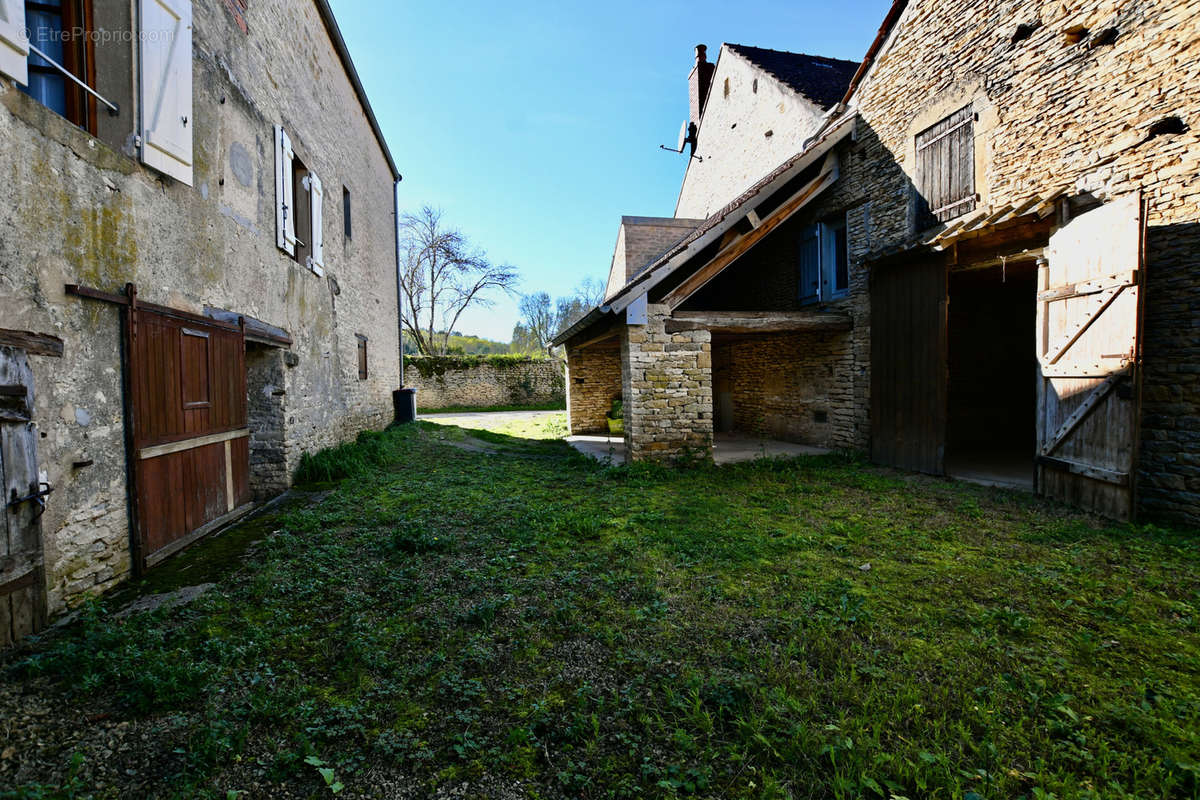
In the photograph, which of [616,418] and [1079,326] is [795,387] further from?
[1079,326]

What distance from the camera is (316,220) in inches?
294

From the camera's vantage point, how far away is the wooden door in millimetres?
2691

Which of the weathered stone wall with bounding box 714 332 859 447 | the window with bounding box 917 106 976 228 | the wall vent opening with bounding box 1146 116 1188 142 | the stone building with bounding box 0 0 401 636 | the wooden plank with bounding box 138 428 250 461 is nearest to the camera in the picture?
the stone building with bounding box 0 0 401 636

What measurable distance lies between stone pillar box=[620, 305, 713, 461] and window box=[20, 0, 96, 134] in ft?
18.3

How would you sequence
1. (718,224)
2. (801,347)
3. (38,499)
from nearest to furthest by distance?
1. (38,499)
2. (718,224)
3. (801,347)

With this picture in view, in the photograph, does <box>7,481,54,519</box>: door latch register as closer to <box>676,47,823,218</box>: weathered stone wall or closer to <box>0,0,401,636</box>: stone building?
<box>0,0,401,636</box>: stone building

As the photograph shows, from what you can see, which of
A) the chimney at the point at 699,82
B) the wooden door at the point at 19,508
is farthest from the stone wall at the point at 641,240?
the wooden door at the point at 19,508

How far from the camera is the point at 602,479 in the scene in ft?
23.3

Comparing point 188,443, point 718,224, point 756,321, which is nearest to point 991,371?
point 756,321

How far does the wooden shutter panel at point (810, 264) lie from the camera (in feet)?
29.4

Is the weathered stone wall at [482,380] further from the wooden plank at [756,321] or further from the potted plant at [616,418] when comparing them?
the wooden plank at [756,321]

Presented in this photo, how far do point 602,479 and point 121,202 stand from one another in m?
5.49

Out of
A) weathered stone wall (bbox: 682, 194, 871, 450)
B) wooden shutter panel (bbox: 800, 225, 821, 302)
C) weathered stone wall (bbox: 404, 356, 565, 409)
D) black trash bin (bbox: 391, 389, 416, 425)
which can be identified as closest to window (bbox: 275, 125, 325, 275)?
black trash bin (bbox: 391, 389, 416, 425)

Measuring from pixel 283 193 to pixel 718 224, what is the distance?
5.70 metres
